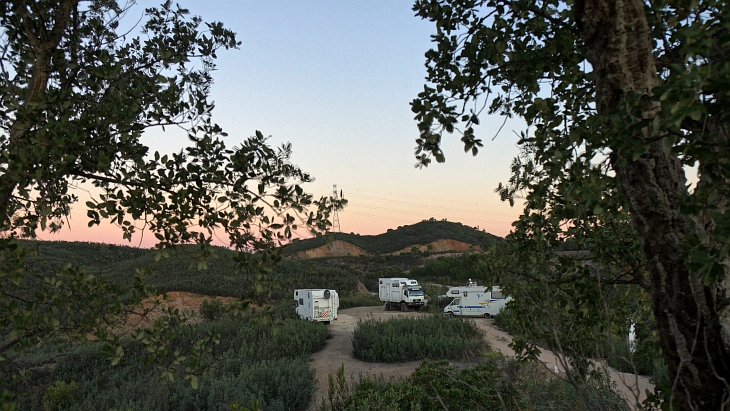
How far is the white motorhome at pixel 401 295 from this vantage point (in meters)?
28.7

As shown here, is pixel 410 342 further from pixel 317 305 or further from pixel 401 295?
pixel 401 295

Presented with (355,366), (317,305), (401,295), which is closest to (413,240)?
(401,295)

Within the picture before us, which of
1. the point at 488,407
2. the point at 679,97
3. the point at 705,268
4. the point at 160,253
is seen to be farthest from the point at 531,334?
the point at 488,407

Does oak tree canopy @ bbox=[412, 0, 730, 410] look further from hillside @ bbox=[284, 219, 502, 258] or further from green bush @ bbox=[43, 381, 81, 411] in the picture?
hillside @ bbox=[284, 219, 502, 258]

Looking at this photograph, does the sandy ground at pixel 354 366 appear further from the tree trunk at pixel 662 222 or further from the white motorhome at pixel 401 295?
the white motorhome at pixel 401 295

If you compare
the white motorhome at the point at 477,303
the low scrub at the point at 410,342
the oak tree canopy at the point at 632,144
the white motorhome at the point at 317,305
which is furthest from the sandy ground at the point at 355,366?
the oak tree canopy at the point at 632,144

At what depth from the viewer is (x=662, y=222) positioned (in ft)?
7.19

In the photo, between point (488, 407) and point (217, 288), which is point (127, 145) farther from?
point (217, 288)

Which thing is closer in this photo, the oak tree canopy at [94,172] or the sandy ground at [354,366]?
the oak tree canopy at [94,172]

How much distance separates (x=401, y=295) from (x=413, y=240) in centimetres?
5679

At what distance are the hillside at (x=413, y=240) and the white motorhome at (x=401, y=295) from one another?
41.8 metres

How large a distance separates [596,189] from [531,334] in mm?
1992

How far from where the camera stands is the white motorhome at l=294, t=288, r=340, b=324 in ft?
70.0

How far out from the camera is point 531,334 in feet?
11.3
